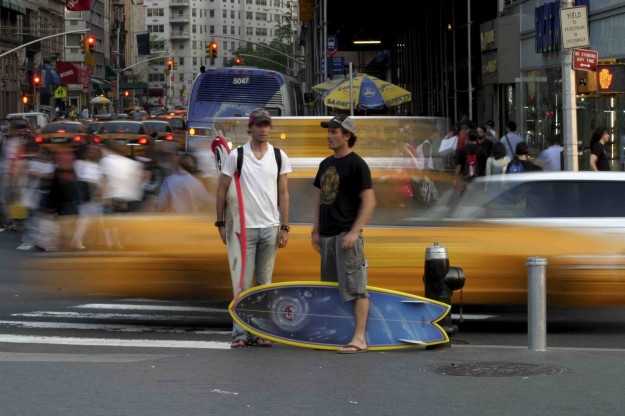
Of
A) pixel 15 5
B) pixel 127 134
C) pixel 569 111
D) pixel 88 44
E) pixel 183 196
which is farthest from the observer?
pixel 15 5

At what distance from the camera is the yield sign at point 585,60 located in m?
17.4

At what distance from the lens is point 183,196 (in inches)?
468

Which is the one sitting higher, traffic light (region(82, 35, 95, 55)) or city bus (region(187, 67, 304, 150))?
traffic light (region(82, 35, 95, 55))

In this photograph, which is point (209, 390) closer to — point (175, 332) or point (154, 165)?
point (175, 332)

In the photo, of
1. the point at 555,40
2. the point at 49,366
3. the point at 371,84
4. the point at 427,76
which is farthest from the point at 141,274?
the point at 427,76

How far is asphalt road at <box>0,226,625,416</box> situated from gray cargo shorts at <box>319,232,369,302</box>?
501mm

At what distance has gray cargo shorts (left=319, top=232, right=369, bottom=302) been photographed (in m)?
9.45

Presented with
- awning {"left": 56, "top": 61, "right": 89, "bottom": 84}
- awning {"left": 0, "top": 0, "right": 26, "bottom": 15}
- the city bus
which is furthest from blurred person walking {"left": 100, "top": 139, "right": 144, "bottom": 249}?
awning {"left": 56, "top": 61, "right": 89, "bottom": 84}

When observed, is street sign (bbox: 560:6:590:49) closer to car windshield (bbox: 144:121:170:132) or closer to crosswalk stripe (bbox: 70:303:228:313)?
crosswalk stripe (bbox: 70:303:228:313)

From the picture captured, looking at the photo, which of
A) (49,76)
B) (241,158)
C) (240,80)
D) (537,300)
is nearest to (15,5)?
(49,76)

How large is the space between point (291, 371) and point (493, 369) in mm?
1452

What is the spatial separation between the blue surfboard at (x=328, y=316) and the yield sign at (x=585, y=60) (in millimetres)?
8661

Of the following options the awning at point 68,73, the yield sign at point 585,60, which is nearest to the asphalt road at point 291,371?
the yield sign at point 585,60

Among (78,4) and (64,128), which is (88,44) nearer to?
(64,128)
